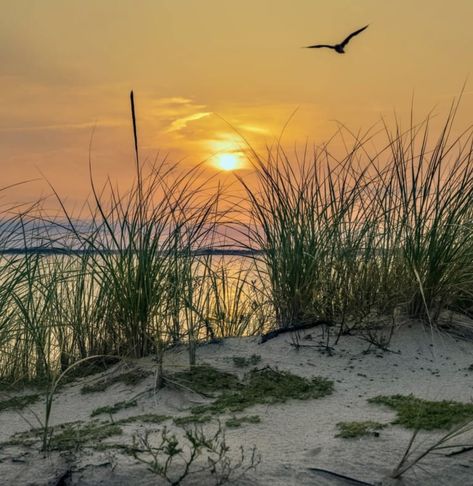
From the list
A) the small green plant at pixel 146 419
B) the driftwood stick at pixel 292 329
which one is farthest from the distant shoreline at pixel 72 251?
the small green plant at pixel 146 419

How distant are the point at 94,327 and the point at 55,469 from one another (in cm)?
182

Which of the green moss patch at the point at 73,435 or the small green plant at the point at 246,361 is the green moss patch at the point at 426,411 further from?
the green moss patch at the point at 73,435

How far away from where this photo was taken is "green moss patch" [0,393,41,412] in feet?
9.33

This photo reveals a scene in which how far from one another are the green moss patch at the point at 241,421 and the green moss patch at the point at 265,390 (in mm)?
107

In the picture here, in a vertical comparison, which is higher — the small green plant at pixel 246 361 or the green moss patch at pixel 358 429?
the green moss patch at pixel 358 429

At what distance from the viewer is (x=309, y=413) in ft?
7.80

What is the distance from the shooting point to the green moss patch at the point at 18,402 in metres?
2.84

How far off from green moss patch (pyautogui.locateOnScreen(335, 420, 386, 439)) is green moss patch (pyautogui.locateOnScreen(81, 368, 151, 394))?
1.06 meters

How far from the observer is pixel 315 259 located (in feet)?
11.3

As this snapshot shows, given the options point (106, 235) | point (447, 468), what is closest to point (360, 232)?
point (106, 235)

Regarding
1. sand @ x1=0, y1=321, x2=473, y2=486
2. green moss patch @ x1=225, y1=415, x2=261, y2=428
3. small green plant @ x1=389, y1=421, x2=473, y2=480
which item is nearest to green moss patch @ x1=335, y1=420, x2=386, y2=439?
sand @ x1=0, y1=321, x2=473, y2=486

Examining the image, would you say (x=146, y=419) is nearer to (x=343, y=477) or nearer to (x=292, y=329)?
(x=343, y=477)

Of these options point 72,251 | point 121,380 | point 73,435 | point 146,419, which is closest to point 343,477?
point 146,419

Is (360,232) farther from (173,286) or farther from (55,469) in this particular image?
(55,469)
